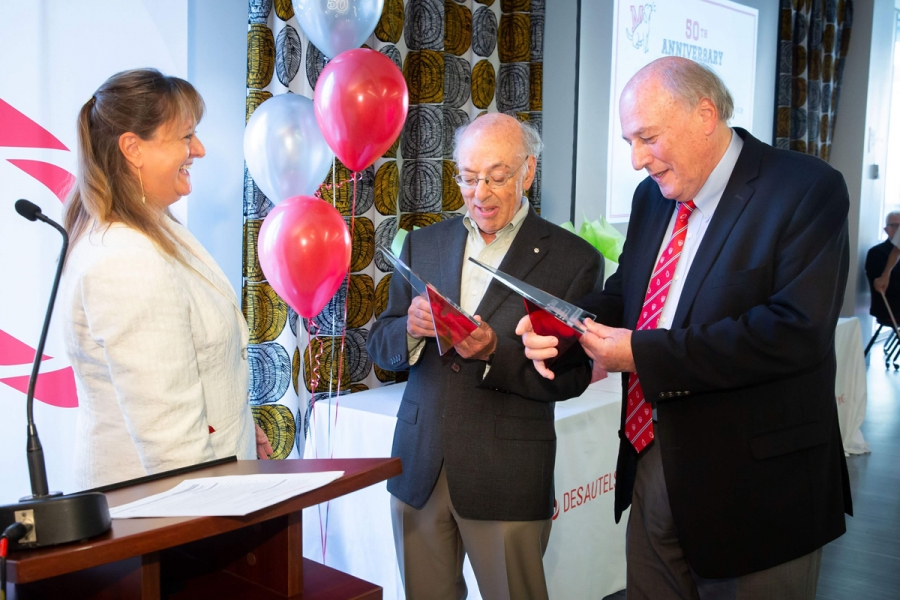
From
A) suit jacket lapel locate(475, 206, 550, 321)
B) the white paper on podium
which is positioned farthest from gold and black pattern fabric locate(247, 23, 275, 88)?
the white paper on podium

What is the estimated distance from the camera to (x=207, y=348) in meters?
1.48

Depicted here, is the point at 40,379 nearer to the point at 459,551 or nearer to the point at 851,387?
the point at 459,551

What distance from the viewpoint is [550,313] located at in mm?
1538

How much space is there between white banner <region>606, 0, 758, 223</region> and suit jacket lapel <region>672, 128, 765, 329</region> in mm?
3013

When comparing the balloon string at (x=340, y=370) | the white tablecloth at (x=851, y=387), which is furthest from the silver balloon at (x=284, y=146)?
the white tablecloth at (x=851, y=387)

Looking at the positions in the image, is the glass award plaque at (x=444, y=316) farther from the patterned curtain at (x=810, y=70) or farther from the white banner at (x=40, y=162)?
the patterned curtain at (x=810, y=70)

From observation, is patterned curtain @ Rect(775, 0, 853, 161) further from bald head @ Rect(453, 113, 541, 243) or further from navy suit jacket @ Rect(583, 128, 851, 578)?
navy suit jacket @ Rect(583, 128, 851, 578)

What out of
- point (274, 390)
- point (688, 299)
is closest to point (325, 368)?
point (274, 390)

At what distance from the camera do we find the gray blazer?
6.07 feet

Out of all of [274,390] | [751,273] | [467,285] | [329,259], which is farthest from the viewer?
[274,390]

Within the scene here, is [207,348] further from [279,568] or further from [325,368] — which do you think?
[325,368]

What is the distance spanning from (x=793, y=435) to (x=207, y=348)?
114 cm

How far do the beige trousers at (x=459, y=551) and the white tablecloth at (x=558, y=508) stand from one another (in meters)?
0.53

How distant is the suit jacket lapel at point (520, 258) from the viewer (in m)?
1.93
